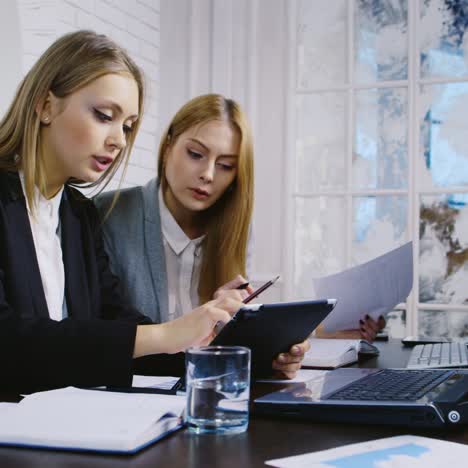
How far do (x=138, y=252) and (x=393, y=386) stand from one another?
3.34 feet

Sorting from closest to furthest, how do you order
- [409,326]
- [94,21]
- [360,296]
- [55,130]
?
[55,130] → [360,296] → [94,21] → [409,326]

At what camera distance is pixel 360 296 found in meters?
1.83

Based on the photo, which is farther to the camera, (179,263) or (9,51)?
(9,51)

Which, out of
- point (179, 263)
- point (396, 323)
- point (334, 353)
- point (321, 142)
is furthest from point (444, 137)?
point (334, 353)

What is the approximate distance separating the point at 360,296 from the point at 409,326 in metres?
1.48

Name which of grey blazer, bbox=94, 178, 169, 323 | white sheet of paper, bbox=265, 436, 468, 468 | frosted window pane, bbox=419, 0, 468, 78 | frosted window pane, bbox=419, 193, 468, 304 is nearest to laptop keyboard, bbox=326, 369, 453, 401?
white sheet of paper, bbox=265, 436, 468, 468

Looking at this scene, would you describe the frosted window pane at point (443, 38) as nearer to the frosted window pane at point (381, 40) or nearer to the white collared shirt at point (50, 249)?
the frosted window pane at point (381, 40)

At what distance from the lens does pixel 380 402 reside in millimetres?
820

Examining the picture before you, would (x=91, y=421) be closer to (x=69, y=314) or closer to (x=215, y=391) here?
(x=215, y=391)

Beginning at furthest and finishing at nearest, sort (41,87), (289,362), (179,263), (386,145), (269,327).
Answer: (386,145) < (179,263) < (41,87) < (289,362) < (269,327)

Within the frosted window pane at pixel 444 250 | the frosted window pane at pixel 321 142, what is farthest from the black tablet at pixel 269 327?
the frosted window pane at pixel 321 142

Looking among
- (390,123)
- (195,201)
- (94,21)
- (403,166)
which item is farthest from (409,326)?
(94,21)

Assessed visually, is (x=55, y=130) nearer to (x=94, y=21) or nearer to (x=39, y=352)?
(x=39, y=352)

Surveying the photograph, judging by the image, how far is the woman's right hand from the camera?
111 cm
